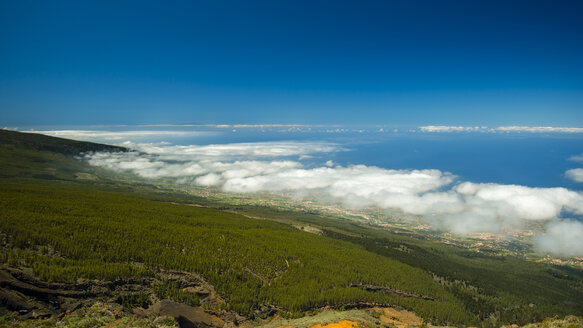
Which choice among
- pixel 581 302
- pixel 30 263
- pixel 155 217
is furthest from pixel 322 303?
pixel 581 302

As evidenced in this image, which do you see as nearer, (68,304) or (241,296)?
(68,304)

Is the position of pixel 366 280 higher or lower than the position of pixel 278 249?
lower

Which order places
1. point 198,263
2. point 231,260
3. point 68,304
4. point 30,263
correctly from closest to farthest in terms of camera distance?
point 68,304 < point 30,263 < point 198,263 < point 231,260

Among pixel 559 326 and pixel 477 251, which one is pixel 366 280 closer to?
pixel 559 326

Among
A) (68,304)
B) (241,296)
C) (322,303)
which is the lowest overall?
(322,303)

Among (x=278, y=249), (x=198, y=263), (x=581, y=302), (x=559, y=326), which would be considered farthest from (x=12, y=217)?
(x=581, y=302)

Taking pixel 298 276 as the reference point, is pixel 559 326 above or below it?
above

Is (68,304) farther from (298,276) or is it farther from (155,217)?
(155,217)

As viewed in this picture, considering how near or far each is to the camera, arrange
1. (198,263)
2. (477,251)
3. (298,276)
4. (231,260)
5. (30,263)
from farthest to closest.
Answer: (477,251), (298,276), (231,260), (198,263), (30,263)

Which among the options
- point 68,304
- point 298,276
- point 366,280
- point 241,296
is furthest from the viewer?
point 366,280
